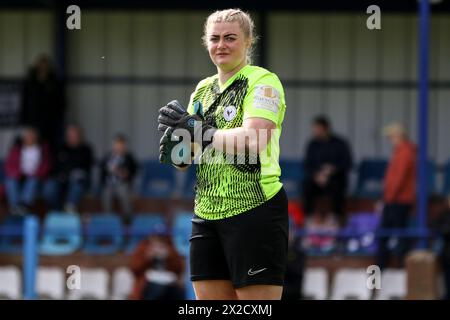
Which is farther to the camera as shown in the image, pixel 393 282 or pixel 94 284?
pixel 94 284

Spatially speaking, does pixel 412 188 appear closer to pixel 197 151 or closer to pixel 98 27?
pixel 98 27

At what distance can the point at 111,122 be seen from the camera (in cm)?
1692

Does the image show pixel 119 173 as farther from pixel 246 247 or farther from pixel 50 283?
pixel 246 247

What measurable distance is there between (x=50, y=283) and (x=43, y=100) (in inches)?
121

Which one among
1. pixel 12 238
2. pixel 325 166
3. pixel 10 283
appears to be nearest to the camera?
pixel 10 283

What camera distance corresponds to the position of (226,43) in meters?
4.78

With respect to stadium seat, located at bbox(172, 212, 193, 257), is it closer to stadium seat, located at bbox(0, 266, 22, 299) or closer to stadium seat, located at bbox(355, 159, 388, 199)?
stadium seat, located at bbox(0, 266, 22, 299)

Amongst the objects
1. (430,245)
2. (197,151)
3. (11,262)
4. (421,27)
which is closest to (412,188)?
(430,245)

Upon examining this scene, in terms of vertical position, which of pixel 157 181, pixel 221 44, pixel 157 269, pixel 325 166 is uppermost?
pixel 221 44

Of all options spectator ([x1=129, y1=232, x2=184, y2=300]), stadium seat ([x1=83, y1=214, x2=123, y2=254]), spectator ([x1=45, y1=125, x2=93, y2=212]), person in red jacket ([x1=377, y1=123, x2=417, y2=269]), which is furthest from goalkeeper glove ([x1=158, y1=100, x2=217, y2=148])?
spectator ([x1=45, y1=125, x2=93, y2=212])

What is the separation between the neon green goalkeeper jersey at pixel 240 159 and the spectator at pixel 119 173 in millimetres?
9930

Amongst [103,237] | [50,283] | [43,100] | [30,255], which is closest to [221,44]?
[30,255]
